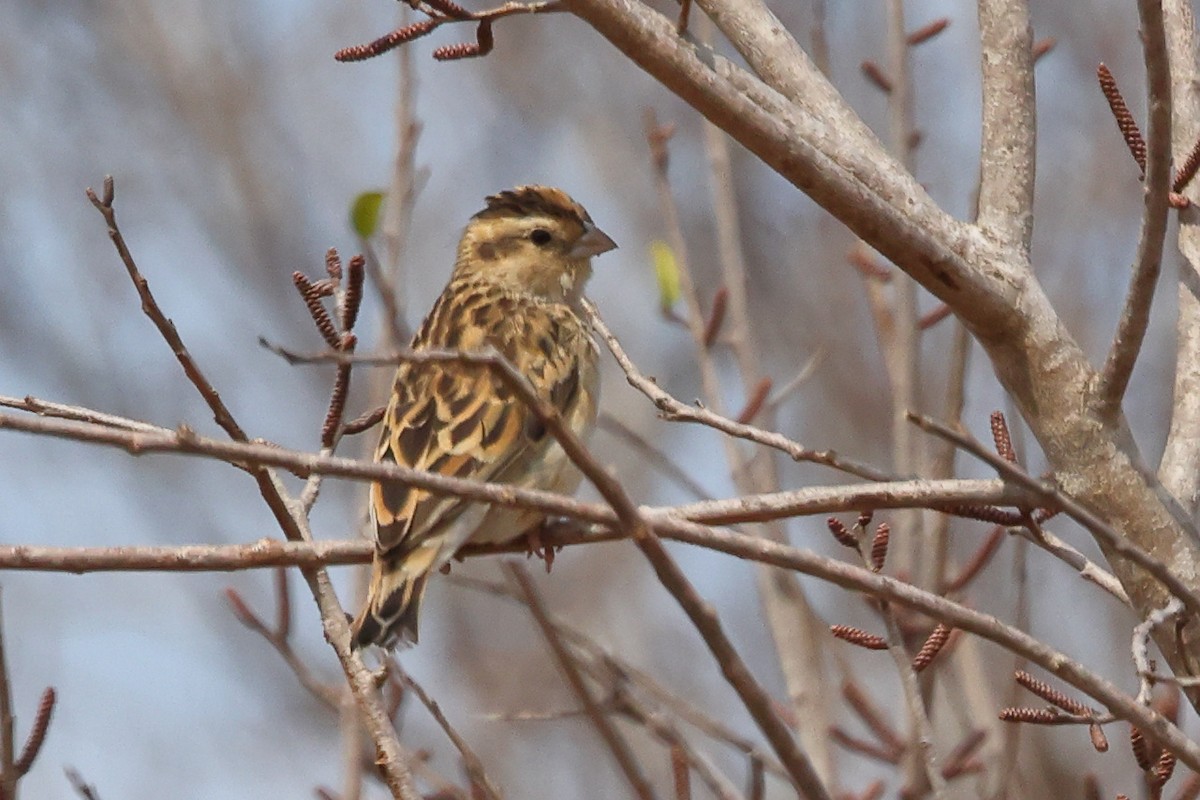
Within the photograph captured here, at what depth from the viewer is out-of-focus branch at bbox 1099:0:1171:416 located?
9.70ft

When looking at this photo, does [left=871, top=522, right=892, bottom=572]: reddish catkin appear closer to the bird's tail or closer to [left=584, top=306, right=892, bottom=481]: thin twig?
[left=584, top=306, right=892, bottom=481]: thin twig

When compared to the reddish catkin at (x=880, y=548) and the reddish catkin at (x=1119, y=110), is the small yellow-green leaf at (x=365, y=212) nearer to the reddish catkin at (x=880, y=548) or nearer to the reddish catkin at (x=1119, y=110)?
the reddish catkin at (x=880, y=548)

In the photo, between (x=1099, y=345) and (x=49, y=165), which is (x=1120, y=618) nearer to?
(x=1099, y=345)

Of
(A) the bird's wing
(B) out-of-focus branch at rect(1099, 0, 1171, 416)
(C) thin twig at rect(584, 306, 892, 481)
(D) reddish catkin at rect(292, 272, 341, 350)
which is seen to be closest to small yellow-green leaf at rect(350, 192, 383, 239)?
(A) the bird's wing

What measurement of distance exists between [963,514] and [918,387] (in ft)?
8.78

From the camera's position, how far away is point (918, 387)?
6.22 meters

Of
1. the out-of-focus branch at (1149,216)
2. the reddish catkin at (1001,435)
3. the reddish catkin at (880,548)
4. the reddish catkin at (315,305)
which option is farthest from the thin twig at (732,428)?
the reddish catkin at (315,305)

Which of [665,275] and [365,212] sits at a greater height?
[665,275]

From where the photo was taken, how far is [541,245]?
6.72 m

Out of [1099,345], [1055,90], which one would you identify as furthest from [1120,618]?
[1055,90]

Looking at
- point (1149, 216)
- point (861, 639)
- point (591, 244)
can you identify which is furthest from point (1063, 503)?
point (591, 244)

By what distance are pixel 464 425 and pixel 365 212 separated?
74 centimetres

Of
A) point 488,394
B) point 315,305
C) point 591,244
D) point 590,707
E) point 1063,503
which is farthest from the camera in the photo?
point 591,244

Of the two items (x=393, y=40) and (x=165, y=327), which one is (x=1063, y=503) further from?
(x=165, y=327)
